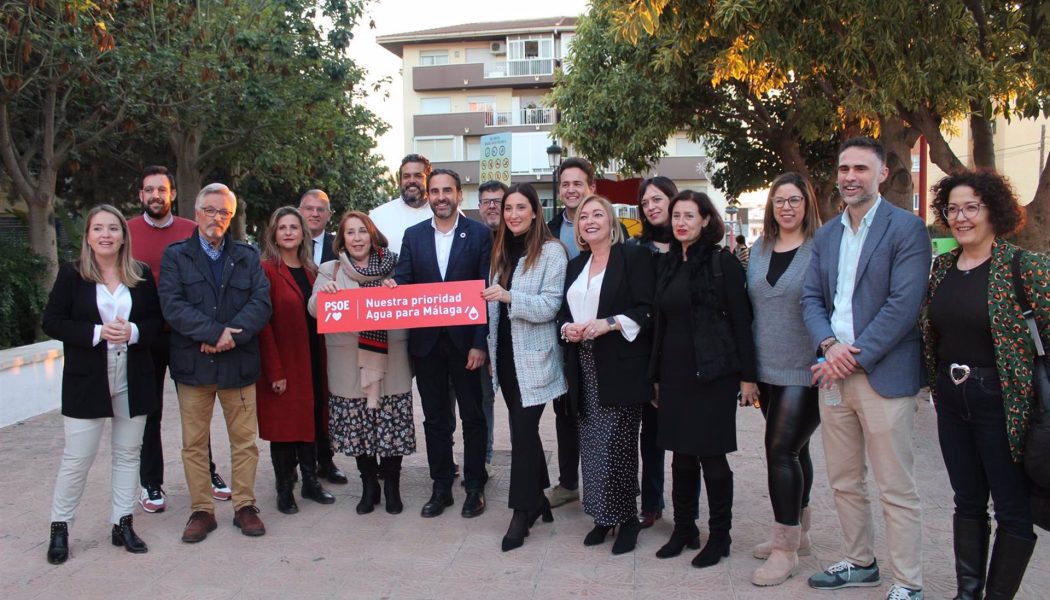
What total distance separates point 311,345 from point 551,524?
2.04 m

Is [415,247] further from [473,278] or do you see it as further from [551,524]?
[551,524]

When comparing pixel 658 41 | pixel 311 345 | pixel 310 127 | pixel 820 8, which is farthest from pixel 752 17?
pixel 310 127

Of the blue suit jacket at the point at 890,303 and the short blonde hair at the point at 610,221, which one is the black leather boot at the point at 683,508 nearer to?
the blue suit jacket at the point at 890,303

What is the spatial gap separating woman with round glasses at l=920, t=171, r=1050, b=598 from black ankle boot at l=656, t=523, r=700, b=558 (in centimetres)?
132

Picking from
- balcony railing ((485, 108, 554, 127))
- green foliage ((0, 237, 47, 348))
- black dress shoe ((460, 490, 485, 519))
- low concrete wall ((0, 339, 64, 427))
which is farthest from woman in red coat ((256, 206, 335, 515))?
balcony railing ((485, 108, 554, 127))

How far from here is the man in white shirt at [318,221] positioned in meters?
6.10

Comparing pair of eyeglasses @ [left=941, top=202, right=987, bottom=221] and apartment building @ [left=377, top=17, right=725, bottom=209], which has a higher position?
apartment building @ [left=377, top=17, right=725, bottom=209]

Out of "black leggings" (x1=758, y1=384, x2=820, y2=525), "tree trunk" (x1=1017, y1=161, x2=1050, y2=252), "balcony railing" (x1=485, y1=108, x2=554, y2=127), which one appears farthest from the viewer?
"balcony railing" (x1=485, y1=108, x2=554, y2=127)

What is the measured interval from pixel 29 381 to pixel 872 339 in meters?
8.39

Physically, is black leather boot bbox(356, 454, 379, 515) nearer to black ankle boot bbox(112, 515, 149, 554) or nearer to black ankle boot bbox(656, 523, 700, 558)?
black ankle boot bbox(112, 515, 149, 554)

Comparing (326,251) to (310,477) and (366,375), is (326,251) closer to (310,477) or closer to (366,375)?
(366,375)

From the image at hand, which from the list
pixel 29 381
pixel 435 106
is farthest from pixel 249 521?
pixel 435 106

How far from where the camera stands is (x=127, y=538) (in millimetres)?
4723

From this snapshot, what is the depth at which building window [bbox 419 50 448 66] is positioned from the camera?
144ft
